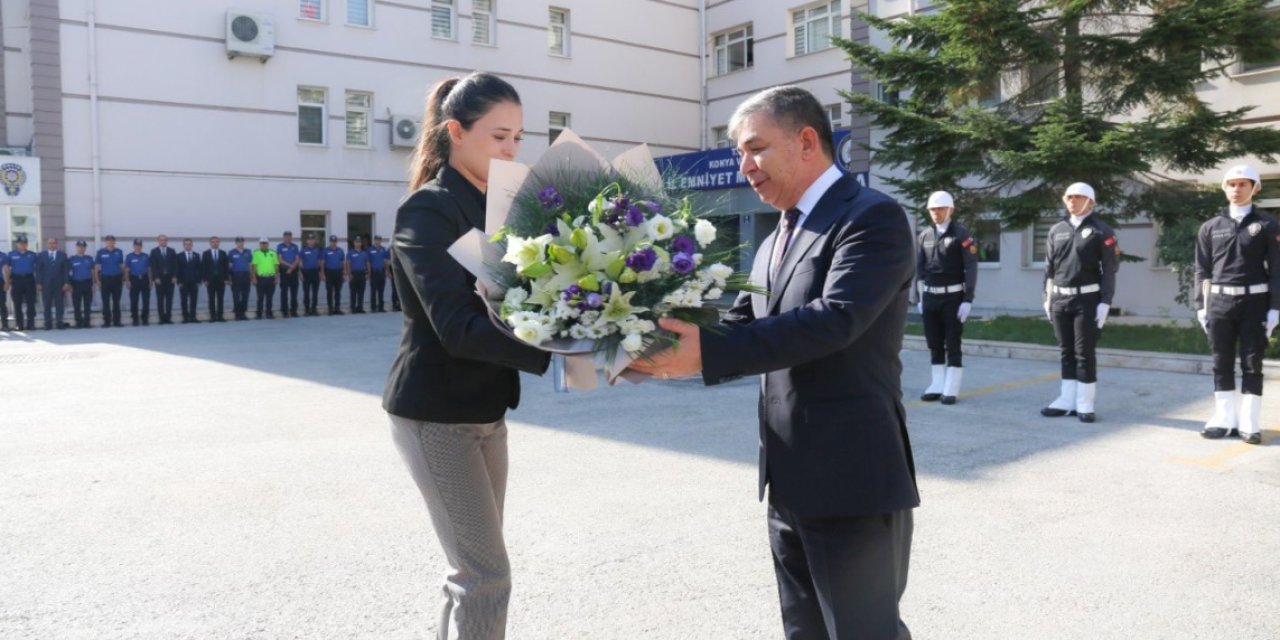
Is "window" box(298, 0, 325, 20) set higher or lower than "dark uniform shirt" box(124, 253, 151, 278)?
higher

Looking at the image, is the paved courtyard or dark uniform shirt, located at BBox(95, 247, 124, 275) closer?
the paved courtyard

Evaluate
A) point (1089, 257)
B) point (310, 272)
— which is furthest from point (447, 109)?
point (310, 272)

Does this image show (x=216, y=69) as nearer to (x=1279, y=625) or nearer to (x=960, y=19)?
(x=960, y=19)

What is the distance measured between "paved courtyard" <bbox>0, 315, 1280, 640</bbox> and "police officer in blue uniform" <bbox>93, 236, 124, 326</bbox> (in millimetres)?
11984

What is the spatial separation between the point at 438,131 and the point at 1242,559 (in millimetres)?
4210

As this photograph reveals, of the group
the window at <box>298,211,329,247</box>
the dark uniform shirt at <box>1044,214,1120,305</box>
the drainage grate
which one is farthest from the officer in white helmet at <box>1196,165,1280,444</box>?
the window at <box>298,211,329,247</box>

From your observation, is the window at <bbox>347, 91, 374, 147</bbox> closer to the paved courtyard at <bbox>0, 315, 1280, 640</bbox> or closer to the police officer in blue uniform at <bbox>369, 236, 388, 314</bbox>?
the police officer in blue uniform at <bbox>369, 236, 388, 314</bbox>

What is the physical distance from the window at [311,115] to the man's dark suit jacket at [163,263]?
5082mm

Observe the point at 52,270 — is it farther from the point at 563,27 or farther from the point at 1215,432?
the point at 1215,432

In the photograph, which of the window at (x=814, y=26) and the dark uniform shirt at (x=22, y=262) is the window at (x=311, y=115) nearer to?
the dark uniform shirt at (x=22, y=262)

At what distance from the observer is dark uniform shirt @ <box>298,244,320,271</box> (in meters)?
22.7

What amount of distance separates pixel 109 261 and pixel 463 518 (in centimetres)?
2044

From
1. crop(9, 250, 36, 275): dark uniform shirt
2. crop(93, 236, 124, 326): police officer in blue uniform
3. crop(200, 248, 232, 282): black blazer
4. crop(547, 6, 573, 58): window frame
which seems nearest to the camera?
crop(9, 250, 36, 275): dark uniform shirt

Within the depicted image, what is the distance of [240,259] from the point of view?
2164 centimetres
